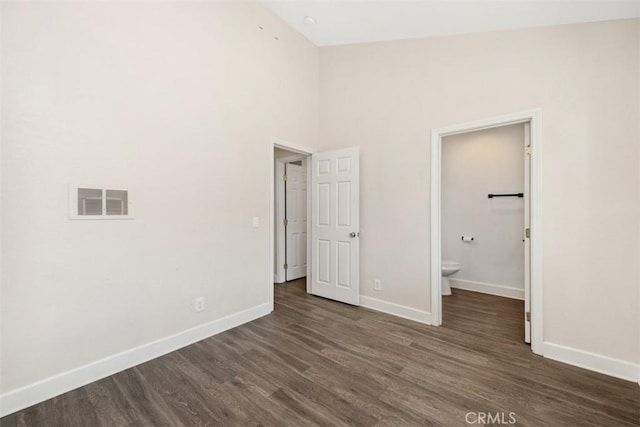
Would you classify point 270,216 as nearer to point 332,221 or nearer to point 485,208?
point 332,221

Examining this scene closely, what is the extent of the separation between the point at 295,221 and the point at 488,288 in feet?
10.1

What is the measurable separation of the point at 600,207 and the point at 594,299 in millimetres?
690

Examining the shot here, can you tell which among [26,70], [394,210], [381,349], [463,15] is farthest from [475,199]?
[26,70]

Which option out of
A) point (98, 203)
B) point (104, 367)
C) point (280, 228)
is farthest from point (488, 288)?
point (98, 203)

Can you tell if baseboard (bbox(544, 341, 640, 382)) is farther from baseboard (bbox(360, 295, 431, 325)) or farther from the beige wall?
baseboard (bbox(360, 295, 431, 325))

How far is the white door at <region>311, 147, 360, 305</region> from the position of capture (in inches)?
129

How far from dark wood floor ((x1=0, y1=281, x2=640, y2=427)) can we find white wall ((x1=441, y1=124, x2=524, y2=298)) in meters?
1.32

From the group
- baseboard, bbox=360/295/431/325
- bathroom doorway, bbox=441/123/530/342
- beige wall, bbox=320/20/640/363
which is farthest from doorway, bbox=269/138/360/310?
bathroom doorway, bbox=441/123/530/342

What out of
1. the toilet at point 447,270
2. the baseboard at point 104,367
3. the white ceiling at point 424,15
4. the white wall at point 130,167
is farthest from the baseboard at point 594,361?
the baseboard at point 104,367

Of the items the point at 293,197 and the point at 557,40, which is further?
the point at 293,197

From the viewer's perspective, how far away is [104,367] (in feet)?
6.31

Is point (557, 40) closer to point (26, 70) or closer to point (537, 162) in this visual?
point (537, 162)

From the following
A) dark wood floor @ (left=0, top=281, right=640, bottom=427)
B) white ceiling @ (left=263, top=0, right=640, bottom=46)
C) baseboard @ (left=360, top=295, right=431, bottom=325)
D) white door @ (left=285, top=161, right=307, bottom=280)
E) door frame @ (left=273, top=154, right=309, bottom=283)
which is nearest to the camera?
dark wood floor @ (left=0, top=281, right=640, bottom=427)

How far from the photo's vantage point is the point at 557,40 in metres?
2.12
